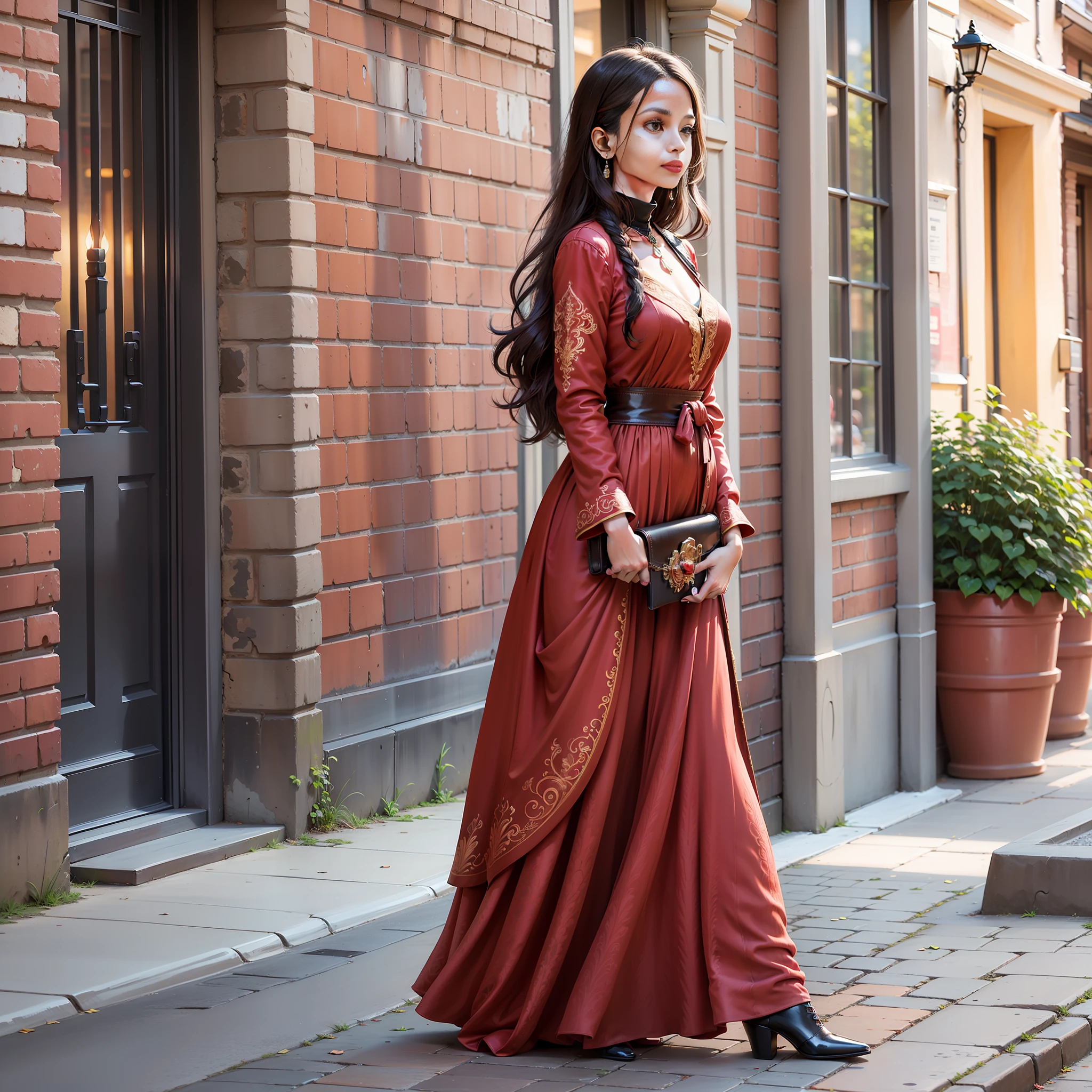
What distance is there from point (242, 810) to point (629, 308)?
2.39 m

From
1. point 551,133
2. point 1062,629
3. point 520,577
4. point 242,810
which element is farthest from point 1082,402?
point 520,577

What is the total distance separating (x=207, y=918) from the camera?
4.64m

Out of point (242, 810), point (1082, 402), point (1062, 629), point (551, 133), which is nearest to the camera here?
point (242, 810)

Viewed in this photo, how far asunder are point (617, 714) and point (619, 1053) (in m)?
0.69

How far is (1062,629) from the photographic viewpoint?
943 centimetres

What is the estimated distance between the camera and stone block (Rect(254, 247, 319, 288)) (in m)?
5.44

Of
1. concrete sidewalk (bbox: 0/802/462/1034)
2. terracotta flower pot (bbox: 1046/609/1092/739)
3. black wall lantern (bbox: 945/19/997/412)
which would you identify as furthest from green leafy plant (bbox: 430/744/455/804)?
black wall lantern (bbox: 945/19/997/412)

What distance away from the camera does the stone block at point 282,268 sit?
544 centimetres

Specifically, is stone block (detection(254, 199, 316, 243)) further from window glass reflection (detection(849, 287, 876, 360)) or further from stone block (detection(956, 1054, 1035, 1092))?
window glass reflection (detection(849, 287, 876, 360))

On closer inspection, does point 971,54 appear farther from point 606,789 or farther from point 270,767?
point 606,789

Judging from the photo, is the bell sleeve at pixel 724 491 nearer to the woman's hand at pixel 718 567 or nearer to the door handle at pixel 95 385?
the woman's hand at pixel 718 567

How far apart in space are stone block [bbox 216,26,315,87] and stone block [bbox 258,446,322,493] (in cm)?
110

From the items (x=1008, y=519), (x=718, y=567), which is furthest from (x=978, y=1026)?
(x=1008, y=519)

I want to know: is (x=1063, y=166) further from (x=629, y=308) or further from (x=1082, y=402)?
(x=629, y=308)
